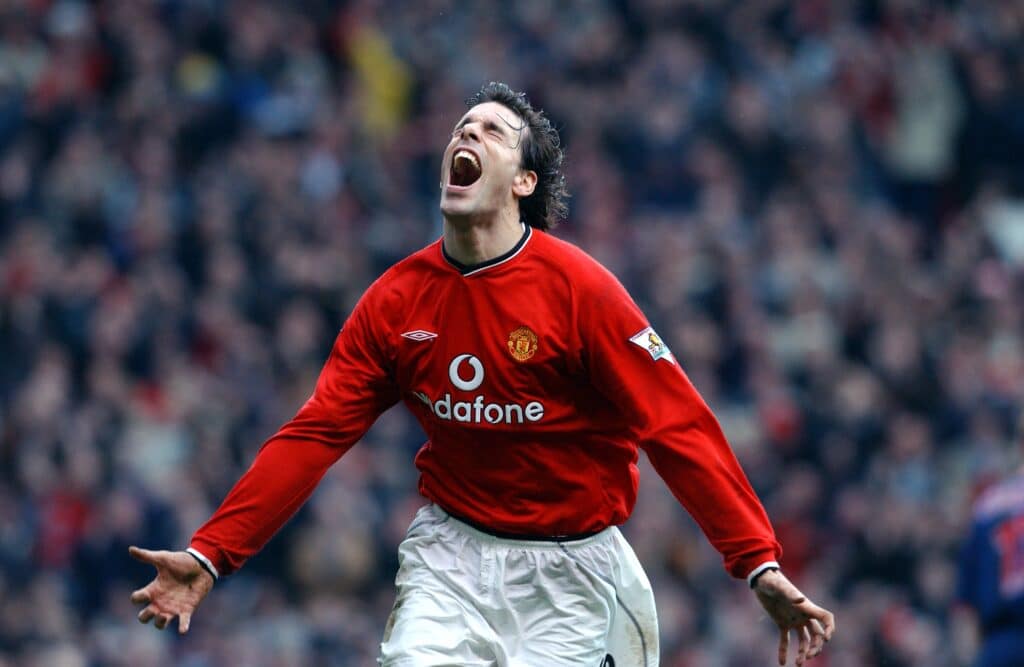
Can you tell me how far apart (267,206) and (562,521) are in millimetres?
8307

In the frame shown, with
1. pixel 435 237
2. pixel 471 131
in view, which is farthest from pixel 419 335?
pixel 435 237

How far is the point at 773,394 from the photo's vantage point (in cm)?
1338

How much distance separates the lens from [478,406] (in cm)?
618

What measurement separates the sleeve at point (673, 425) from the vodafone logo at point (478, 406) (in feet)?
0.80

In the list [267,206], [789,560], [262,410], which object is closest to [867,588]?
[789,560]

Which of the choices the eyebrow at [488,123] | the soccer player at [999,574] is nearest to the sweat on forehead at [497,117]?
the eyebrow at [488,123]

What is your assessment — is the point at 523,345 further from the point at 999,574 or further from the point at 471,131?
the point at 999,574

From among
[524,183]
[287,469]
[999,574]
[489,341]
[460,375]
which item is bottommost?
[999,574]

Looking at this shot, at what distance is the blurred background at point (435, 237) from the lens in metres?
12.0

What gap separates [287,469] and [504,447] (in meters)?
0.71

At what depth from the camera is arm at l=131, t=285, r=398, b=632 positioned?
6004mm

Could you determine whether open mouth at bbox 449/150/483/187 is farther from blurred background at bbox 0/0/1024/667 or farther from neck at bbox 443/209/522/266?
blurred background at bbox 0/0/1024/667

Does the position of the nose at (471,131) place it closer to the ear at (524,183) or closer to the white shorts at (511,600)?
the ear at (524,183)

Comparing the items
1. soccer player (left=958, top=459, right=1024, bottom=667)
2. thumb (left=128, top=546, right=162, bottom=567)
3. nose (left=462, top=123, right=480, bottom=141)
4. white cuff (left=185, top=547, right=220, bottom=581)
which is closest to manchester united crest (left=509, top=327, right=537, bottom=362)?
nose (left=462, top=123, right=480, bottom=141)
